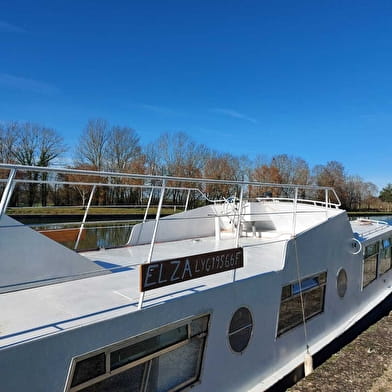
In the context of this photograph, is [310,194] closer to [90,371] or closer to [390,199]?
[90,371]

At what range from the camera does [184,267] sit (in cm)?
316

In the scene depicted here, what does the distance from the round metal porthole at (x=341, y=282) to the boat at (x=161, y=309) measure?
0.02 m

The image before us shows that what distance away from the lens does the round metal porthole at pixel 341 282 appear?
623 cm

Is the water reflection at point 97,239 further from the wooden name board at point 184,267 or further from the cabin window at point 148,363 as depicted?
the cabin window at point 148,363

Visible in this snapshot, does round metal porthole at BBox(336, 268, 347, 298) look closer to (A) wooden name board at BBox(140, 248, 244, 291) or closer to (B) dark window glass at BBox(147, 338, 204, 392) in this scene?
(A) wooden name board at BBox(140, 248, 244, 291)

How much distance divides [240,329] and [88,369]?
2.00m

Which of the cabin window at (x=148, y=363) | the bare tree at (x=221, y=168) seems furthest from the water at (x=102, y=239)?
the bare tree at (x=221, y=168)

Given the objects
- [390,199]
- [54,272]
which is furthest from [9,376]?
[390,199]

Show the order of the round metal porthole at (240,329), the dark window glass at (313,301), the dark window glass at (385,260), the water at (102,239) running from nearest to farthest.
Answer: the round metal porthole at (240,329) → the dark window glass at (313,301) → the water at (102,239) → the dark window glass at (385,260)

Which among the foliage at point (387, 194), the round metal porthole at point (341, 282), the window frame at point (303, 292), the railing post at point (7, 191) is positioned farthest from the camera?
the foliage at point (387, 194)

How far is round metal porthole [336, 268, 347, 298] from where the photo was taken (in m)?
6.23

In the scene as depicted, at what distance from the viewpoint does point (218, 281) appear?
3971 mm

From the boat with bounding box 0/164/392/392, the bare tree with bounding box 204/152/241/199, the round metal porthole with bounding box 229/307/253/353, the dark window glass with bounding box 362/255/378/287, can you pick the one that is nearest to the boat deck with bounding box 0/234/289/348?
the boat with bounding box 0/164/392/392

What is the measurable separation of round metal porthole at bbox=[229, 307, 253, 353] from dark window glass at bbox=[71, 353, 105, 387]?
1677 mm
